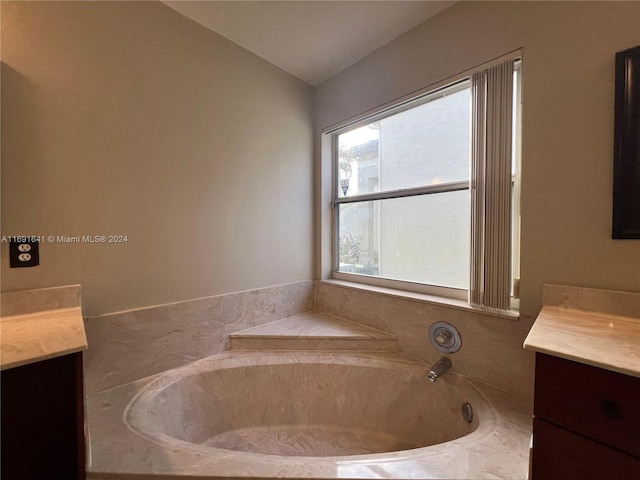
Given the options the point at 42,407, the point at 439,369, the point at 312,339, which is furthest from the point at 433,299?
the point at 42,407

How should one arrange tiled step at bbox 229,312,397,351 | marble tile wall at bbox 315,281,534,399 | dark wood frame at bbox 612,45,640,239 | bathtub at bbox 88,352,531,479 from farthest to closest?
tiled step at bbox 229,312,397,351
marble tile wall at bbox 315,281,534,399
dark wood frame at bbox 612,45,640,239
bathtub at bbox 88,352,531,479

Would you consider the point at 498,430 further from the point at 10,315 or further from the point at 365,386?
the point at 10,315

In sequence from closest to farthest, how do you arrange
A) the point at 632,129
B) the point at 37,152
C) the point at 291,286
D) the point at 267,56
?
the point at 632,129
the point at 37,152
the point at 267,56
the point at 291,286

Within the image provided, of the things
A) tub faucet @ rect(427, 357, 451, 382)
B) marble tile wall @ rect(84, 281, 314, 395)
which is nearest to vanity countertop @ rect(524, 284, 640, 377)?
tub faucet @ rect(427, 357, 451, 382)

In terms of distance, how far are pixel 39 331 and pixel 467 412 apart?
1662 millimetres

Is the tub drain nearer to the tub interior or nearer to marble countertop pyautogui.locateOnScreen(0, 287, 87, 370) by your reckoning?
the tub interior

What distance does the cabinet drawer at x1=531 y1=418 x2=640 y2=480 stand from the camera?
1.92 feet

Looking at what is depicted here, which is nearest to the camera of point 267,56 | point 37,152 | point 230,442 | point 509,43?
point 37,152

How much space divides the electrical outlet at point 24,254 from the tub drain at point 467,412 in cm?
192

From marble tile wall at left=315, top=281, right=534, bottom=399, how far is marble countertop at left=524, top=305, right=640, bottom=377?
22 centimetres

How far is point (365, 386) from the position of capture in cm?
148

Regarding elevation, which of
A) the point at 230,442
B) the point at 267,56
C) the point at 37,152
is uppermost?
the point at 267,56

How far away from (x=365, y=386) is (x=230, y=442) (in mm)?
776

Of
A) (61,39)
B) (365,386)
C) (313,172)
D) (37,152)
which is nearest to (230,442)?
(365,386)
